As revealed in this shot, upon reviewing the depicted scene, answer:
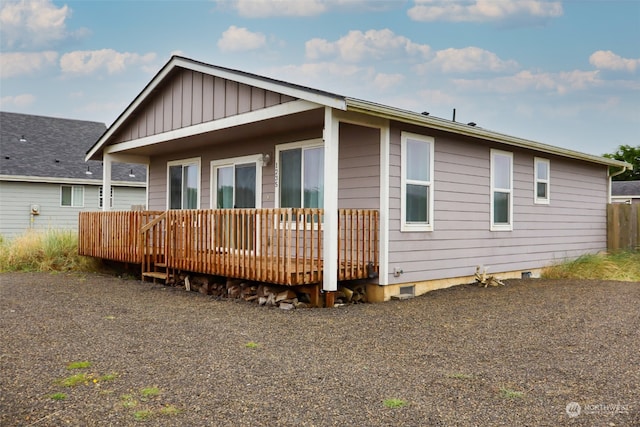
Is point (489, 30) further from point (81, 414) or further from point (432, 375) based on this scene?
point (81, 414)

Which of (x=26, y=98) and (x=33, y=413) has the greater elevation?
(x=26, y=98)

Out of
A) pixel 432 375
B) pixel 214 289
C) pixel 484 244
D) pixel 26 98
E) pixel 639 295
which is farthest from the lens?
pixel 26 98

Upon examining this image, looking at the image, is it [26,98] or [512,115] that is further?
[26,98]

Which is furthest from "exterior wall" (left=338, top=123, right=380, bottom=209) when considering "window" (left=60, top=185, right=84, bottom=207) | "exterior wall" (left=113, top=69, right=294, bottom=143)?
"window" (left=60, top=185, right=84, bottom=207)

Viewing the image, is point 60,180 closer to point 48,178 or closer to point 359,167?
point 48,178

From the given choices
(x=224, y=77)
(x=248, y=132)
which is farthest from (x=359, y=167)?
(x=224, y=77)

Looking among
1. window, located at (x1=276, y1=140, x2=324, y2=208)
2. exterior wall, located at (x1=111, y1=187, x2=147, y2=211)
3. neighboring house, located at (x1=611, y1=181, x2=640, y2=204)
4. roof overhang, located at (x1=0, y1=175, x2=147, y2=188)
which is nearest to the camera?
window, located at (x1=276, y1=140, x2=324, y2=208)

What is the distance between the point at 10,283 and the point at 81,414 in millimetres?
7865

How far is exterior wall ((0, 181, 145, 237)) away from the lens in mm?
19297

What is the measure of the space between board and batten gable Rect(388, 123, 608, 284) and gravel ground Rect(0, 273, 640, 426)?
941mm

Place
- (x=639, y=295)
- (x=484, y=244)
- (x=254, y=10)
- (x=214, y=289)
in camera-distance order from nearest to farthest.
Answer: (x=639, y=295) < (x=214, y=289) < (x=484, y=244) < (x=254, y=10)

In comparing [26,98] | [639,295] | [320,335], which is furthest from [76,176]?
[639,295]

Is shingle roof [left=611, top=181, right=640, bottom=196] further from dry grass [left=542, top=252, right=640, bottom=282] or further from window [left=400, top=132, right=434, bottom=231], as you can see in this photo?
window [left=400, top=132, right=434, bottom=231]

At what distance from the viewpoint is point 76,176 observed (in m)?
20.8
